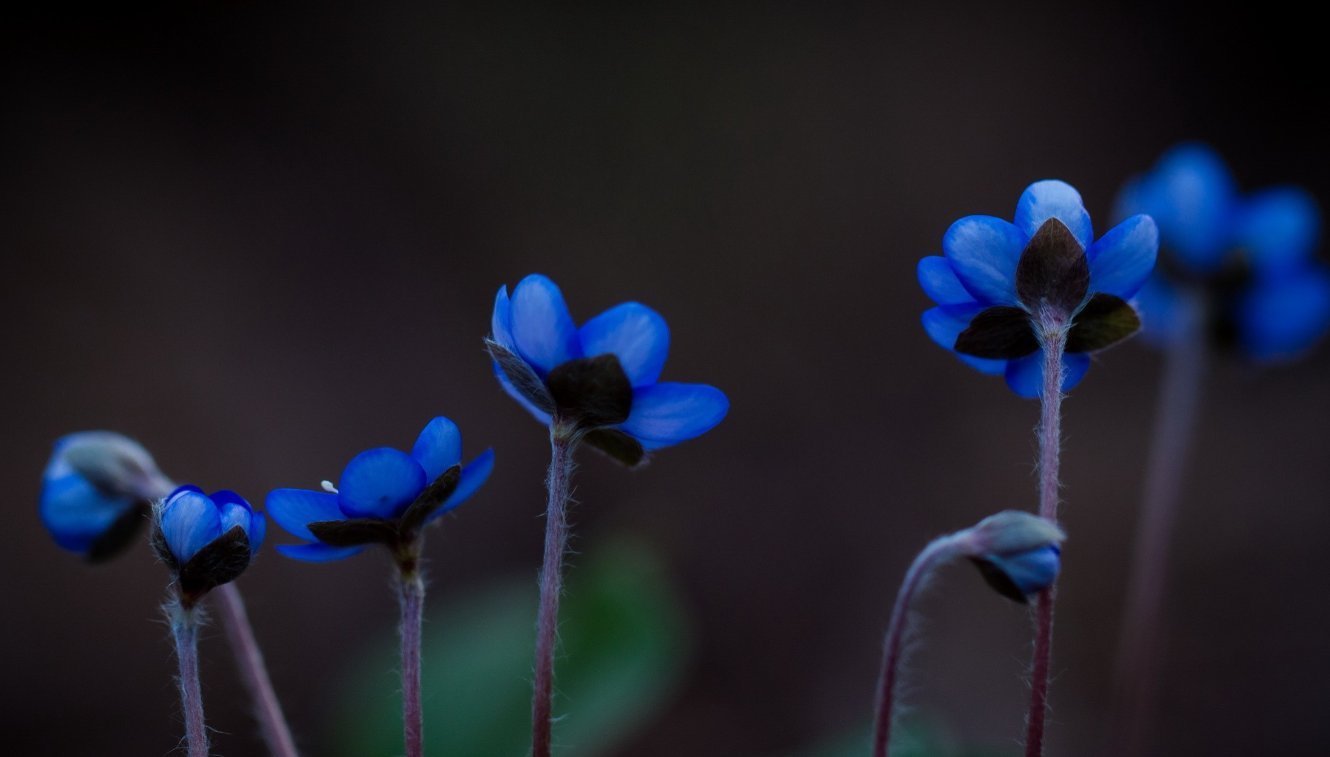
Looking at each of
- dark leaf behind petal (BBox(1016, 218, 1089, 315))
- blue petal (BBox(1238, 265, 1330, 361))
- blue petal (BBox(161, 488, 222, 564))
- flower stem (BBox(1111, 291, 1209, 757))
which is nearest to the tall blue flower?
blue petal (BBox(161, 488, 222, 564))

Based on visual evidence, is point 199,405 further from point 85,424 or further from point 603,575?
point 603,575

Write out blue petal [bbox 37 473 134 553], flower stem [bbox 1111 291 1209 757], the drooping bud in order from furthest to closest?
flower stem [bbox 1111 291 1209 757] < blue petal [bbox 37 473 134 553] < the drooping bud

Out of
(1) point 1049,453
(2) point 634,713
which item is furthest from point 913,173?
(1) point 1049,453

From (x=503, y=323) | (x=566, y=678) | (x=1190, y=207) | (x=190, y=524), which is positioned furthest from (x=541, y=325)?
(x=1190, y=207)

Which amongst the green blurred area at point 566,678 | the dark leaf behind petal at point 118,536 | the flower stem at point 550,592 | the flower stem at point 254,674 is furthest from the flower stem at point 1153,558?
the dark leaf behind petal at point 118,536

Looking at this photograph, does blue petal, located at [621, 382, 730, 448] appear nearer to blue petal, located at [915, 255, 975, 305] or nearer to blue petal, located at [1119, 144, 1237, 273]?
blue petal, located at [915, 255, 975, 305]
